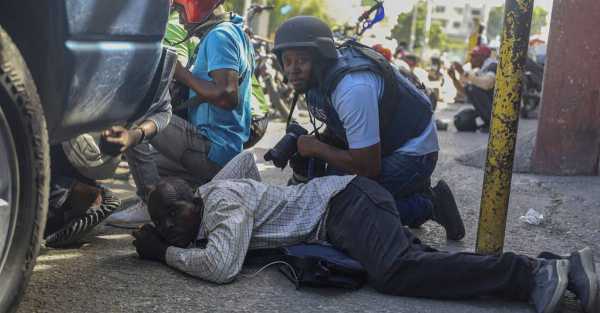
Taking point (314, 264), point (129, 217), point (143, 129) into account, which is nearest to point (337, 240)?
point (314, 264)

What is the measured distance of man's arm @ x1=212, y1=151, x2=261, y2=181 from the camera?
4066 millimetres

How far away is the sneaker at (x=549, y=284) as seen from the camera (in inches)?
122

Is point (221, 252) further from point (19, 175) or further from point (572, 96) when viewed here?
point (572, 96)

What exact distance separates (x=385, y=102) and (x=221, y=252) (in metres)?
1.19

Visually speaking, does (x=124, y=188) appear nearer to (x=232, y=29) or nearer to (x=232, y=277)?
(x=232, y=29)

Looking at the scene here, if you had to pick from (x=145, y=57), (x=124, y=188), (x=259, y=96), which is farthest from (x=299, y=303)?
(x=124, y=188)

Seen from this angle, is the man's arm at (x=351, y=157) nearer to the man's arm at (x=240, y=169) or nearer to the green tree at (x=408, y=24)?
the man's arm at (x=240, y=169)

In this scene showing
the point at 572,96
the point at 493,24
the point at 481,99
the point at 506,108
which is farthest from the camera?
the point at 493,24

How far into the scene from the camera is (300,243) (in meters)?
3.67

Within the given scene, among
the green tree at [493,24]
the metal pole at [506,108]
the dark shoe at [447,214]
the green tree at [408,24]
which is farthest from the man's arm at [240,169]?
the green tree at [408,24]

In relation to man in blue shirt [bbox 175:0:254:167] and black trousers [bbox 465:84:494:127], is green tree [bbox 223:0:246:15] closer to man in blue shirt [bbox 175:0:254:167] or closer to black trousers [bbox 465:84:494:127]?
A: man in blue shirt [bbox 175:0:254:167]

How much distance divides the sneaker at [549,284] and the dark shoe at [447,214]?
1.15 metres

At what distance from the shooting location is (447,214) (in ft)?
14.6

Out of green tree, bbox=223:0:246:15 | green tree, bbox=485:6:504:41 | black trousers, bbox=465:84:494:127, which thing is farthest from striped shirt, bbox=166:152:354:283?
green tree, bbox=485:6:504:41
